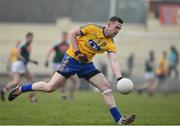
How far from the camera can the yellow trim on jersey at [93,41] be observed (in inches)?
548

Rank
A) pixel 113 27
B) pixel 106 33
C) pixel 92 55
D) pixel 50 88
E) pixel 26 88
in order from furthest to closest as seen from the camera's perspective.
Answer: pixel 26 88
pixel 50 88
pixel 92 55
pixel 106 33
pixel 113 27

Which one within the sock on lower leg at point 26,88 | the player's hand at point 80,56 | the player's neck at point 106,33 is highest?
the player's neck at point 106,33

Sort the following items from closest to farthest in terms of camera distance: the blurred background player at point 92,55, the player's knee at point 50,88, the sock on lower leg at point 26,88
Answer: the blurred background player at point 92,55 → the player's knee at point 50,88 → the sock on lower leg at point 26,88

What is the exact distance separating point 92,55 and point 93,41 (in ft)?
0.96

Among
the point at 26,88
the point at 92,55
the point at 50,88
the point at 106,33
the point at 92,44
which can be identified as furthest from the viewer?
the point at 26,88

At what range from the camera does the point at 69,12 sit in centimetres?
5481

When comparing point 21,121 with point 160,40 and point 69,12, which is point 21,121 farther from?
point 69,12

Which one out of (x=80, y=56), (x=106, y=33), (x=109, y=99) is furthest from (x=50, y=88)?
(x=106, y=33)

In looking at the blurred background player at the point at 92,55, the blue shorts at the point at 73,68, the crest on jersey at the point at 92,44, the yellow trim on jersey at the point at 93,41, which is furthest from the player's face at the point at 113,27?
the blue shorts at the point at 73,68

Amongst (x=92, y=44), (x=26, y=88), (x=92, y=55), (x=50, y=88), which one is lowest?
(x=50, y=88)

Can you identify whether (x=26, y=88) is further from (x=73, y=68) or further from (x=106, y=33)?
(x=106, y=33)

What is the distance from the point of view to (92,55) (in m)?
14.1

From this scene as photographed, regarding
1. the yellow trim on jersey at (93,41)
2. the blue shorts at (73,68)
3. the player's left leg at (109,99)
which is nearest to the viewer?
the player's left leg at (109,99)

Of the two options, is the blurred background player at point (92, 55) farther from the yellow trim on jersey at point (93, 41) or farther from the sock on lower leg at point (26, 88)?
the sock on lower leg at point (26, 88)
